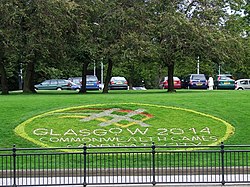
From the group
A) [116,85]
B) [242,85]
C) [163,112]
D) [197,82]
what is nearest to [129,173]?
[163,112]

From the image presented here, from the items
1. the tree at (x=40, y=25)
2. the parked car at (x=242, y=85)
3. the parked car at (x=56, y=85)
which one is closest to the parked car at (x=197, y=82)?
the parked car at (x=242, y=85)

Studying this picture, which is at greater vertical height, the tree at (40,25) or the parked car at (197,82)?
the tree at (40,25)

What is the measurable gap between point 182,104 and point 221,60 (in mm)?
13205

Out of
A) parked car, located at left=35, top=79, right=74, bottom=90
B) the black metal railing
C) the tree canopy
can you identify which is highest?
the tree canopy

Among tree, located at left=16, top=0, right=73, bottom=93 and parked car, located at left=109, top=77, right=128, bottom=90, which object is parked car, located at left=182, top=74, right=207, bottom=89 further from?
tree, located at left=16, top=0, right=73, bottom=93

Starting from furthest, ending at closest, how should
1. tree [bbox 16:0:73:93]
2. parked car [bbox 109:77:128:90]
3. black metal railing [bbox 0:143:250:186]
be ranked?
parked car [bbox 109:77:128:90]
tree [bbox 16:0:73:93]
black metal railing [bbox 0:143:250:186]

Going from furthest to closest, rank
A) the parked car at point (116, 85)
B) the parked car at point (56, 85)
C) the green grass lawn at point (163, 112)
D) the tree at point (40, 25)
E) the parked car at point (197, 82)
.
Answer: the parked car at point (56, 85) → the parked car at point (116, 85) → the parked car at point (197, 82) → the tree at point (40, 25) → the green grass lawn at point (163, 112)

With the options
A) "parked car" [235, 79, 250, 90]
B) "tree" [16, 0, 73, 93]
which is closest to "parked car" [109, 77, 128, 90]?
"parked car" [235, 79, 250, 90]

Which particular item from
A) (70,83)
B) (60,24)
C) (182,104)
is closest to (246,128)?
(182,104)

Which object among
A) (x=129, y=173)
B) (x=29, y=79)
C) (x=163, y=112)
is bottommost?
(x=129, y=173)

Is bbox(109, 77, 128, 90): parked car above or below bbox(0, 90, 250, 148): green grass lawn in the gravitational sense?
above

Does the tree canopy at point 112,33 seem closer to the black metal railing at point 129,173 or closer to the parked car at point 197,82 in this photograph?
the parked car at point 197,82

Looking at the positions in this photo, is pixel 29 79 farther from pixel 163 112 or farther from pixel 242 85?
pixel 242 85

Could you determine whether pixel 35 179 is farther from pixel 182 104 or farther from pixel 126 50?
pixel 126 50
